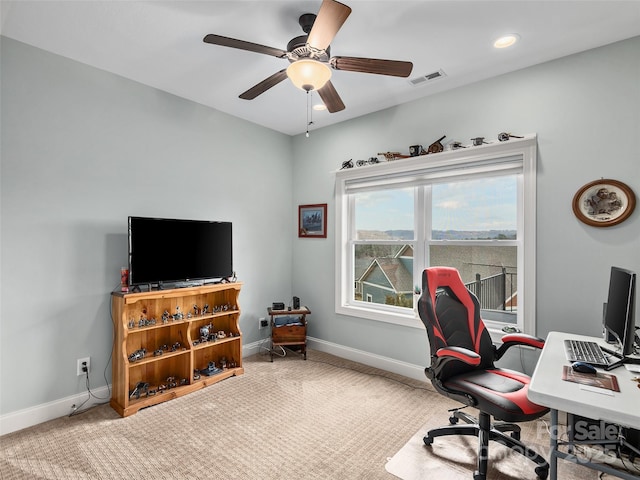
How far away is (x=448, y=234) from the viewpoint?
3.32 meters

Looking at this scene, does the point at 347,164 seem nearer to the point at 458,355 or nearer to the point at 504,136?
the point at 504,136

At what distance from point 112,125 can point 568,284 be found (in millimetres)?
3992

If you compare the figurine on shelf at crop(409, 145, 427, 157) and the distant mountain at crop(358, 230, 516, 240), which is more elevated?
the figurine on shelf at crop(409, 145, 427, 157)

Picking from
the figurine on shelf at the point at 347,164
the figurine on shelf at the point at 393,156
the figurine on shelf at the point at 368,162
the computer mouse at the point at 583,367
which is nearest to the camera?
the computer mouse at the point at 583,367

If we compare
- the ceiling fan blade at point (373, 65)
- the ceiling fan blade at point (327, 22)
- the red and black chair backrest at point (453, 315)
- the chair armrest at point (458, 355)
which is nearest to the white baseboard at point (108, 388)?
the red and black chair backrest at point (453, 315)

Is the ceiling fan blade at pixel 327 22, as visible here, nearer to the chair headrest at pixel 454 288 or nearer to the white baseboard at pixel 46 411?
the chair headrest at pixel 454 288

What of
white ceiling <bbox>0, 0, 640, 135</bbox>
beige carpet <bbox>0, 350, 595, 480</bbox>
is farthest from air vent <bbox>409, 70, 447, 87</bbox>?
beige carpet <bbox>0, 350, 595, 480</bbox>

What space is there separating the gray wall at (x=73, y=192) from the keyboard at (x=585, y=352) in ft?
10.8

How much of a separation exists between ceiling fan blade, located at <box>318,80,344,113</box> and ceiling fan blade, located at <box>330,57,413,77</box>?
9.6 inches

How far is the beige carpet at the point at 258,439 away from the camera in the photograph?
2032 millimetres

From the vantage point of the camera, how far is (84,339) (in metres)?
2.78

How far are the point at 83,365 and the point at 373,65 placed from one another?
3202 millimetres

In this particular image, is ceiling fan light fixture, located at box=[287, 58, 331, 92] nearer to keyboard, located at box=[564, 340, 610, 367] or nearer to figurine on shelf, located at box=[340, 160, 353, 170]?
figurine on shelf, located at box=[340, 160, 353, 170]

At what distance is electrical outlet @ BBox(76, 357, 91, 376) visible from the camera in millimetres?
2742
